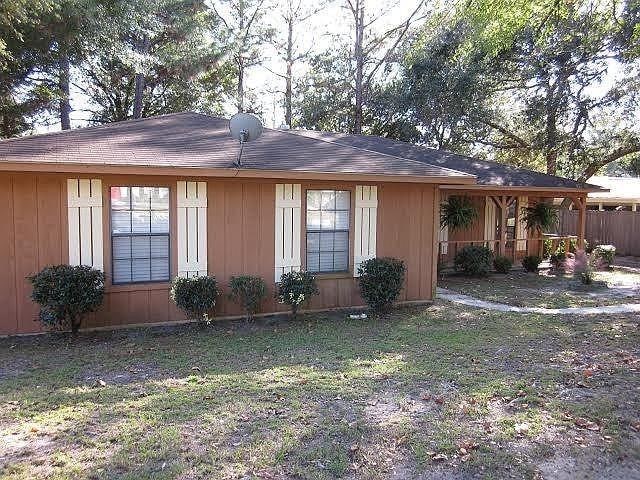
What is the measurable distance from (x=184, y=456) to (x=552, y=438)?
8.45ft

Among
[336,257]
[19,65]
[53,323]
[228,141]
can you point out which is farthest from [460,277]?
[19,65]

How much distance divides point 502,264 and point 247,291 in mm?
8874

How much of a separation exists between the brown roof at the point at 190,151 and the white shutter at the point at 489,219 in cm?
658

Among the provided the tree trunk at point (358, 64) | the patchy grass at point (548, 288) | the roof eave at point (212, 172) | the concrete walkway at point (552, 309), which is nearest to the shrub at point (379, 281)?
the roof eave at point (212, 172)

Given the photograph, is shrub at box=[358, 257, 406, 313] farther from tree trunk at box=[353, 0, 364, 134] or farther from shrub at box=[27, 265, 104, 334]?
tree trunk at box=[353, 0, 364, 134]

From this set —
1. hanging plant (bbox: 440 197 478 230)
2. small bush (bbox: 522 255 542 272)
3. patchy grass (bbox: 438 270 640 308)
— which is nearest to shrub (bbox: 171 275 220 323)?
patchy grass (bbox: 438 270 640 308)

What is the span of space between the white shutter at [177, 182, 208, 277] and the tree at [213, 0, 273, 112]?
60.1 feet

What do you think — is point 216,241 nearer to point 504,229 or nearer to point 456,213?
point 456,213

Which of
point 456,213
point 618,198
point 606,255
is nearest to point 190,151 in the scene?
point 456,213

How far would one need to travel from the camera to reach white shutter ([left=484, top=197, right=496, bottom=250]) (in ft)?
48.7

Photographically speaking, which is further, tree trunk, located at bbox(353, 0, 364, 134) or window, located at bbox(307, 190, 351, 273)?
tree trunk, located at bbox(353, 0, 364, 134)

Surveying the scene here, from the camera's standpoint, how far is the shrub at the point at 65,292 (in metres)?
6.35

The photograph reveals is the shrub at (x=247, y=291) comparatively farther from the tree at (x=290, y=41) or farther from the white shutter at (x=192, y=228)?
the tree at (x=290, y=41)

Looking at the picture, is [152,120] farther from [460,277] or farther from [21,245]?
[460,277]
